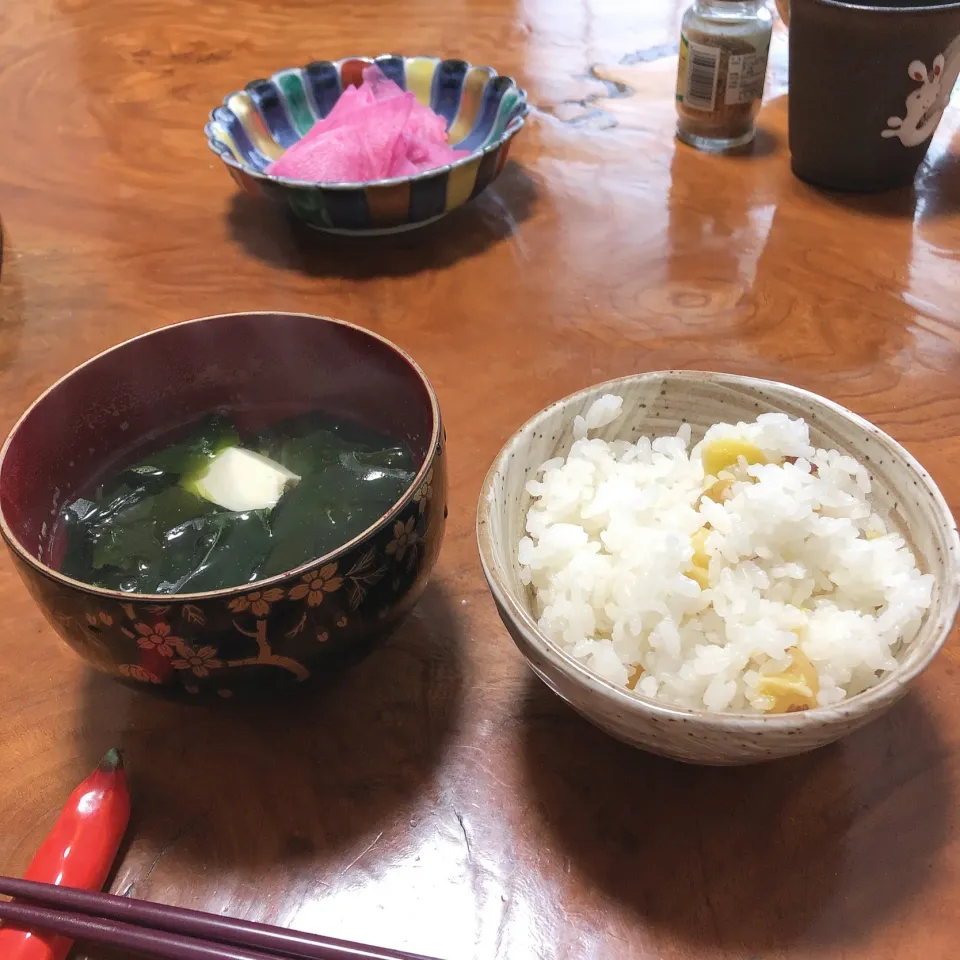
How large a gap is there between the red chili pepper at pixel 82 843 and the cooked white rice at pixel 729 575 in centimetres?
42

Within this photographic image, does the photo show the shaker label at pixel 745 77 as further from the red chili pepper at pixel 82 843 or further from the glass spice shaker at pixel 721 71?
the red chili pepper at pixel 82 843

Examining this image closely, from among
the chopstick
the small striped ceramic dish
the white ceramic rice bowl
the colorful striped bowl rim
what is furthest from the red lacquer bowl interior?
the colorful striped bowl rim

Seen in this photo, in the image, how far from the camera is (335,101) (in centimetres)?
196

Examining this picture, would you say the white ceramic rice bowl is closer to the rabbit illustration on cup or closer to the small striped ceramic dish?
the small striped ceramic dish

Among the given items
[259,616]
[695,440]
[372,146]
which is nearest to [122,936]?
[259,616]

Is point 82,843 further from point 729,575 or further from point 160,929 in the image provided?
point 729,575

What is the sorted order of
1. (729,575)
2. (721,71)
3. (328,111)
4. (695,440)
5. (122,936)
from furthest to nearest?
(328,111) < (721,71) < (695,440) < (729,575) < (122,936)

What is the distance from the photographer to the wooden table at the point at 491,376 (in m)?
0.75

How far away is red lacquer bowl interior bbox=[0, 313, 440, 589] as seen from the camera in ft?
2.83

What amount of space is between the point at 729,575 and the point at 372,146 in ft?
3.76

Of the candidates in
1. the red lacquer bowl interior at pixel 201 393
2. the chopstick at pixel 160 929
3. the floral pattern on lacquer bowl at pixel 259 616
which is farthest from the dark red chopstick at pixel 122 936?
the red lacquer bowl interior at pixel 201 393

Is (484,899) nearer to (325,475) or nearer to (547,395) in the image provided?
(325,475)

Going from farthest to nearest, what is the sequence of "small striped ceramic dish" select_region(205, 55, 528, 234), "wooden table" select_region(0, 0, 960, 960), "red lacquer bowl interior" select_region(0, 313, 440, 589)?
"small striped ceramic dish" select_region(205, 55, 528, 234)
"red lacquer bowl interior" select_region(0, 313, 440, 589)
"wooden table" select_region(0, 0, 960, 960)

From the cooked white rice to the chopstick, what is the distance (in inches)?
12.1
